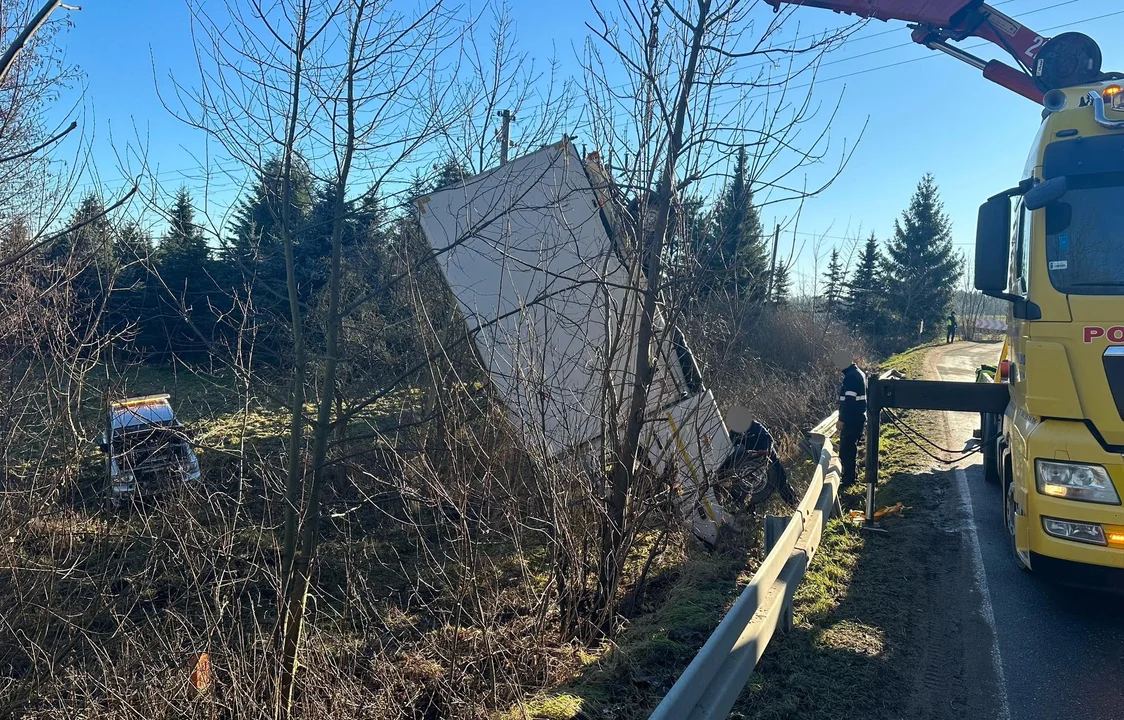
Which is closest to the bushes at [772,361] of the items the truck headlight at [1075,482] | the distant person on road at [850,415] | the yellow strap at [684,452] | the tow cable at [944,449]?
the yellow strap at [684,452]

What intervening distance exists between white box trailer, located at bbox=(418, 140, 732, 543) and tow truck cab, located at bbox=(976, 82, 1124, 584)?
2.18 meters

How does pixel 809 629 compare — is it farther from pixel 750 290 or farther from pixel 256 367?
pixel 256 367

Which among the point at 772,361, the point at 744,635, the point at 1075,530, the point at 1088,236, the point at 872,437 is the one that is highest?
the point at 1088,236

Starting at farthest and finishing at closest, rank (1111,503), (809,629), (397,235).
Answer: (397,235) < (809,629) < (1111,503)

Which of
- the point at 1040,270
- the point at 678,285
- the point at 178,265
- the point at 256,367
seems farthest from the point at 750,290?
the point at 178,265

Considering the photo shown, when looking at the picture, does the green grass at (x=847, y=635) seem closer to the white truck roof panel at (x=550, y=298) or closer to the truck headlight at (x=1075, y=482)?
the truck headlight at (x=1075, y=482)

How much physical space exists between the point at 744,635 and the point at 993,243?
3.50 metres

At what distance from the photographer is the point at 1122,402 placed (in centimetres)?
436

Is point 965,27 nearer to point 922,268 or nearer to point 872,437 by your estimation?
point 872,437

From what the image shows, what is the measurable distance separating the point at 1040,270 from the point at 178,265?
1887 cm

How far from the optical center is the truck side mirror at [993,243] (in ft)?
16.2

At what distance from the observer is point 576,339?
212 inches

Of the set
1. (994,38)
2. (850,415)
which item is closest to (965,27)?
(994,38)

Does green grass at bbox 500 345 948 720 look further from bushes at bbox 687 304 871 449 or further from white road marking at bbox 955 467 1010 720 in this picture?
bushes at bbox 687 304 871 449
